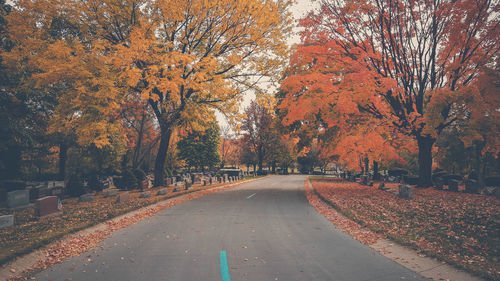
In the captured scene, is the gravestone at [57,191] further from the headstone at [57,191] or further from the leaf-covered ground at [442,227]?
the leaf-covered ground at [442,227]

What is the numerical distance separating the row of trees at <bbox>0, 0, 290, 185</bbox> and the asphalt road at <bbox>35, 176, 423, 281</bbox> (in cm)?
918

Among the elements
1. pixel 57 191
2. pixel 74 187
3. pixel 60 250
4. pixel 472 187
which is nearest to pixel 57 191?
pixel 57 191

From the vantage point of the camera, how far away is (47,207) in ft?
A: 33.1

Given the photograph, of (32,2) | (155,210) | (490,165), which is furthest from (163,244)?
(490,165)

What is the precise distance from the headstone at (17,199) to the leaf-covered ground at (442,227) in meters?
13.9

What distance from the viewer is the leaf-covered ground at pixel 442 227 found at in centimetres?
545

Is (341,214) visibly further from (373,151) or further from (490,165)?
(490,165)

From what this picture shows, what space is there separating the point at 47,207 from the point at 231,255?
8326 millimetres

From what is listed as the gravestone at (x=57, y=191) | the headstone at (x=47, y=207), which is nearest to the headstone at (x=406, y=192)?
the headstone at (x=47, y=207)

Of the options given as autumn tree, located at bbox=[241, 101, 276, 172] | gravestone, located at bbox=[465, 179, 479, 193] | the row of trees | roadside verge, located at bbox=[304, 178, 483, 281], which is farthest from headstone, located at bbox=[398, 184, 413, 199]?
autumn tree, located at bbox=[241, 101, 276, 172]

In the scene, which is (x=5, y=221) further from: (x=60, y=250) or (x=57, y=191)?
(x=57, y=191)

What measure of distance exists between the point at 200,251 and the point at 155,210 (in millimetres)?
6351

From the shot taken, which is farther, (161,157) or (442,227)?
(161,157)

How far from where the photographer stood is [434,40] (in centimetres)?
1667
